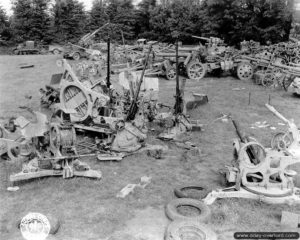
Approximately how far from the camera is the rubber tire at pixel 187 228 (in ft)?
16.3

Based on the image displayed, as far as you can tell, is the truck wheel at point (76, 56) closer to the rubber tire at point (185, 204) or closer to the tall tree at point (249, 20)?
the tall tree at point (249, 20)

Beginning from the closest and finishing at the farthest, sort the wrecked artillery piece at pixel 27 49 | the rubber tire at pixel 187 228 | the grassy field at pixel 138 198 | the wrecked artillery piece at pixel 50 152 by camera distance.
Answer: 1. the rubber tire at pixel 187 228
2. the grassy field at pixel 138 198
3. the wrecked artillery piece at pixel 50 152
4. the wrecked artillery piece at pixel 27 49

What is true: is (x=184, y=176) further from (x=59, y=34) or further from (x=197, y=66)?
(x=59, y=34)

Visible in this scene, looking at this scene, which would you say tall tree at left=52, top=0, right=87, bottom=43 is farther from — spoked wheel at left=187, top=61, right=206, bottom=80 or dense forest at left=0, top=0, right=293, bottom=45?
spoked wheel at left=187, top=61, right=206, bottom=80

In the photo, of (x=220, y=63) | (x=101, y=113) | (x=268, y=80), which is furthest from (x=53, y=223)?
(x=220, y=63)

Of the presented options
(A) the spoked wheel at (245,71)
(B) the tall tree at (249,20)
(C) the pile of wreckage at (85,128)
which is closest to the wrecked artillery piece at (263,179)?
(C) the pile of wreckage at (85,128)

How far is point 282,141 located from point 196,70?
11579 mm

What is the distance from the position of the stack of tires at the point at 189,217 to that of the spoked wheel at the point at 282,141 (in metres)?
1.37

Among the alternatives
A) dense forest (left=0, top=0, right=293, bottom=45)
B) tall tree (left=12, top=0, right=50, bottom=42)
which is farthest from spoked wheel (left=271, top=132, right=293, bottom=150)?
tall tree (left=12, top=0, right=50, bottom=42)

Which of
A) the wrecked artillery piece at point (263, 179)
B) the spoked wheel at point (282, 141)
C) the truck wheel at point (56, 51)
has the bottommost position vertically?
the wrecked artillery piece at point (263, 179)

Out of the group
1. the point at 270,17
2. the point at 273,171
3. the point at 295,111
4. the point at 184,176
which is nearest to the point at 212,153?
the point at 184,176

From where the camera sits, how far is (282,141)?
6.49 m

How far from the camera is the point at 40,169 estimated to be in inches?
267

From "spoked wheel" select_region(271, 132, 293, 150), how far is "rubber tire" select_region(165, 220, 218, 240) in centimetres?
204
